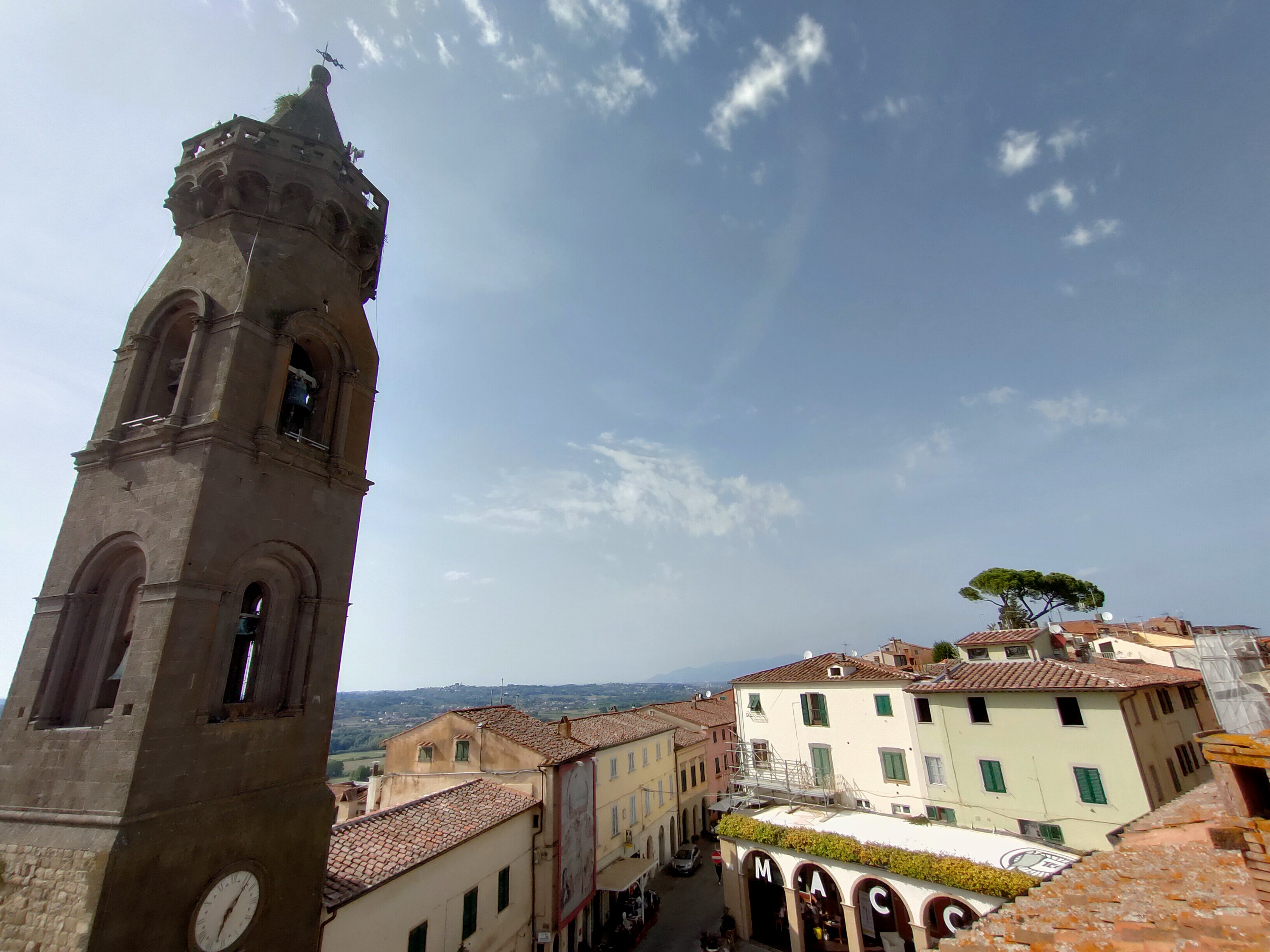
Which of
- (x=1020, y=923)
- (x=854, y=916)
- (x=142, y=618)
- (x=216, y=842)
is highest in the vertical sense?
(x=142, y=618)

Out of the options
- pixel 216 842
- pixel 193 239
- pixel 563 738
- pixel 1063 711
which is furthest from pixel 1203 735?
pixel 563 738

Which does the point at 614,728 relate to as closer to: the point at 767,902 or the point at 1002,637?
the point at 767,902

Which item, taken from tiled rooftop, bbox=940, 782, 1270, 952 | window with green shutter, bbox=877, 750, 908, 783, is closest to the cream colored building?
window with green shutter, bbox=877, 750, 908, 783

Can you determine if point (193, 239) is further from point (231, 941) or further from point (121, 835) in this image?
point (231, 941)

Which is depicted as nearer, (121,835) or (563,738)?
(121,835)

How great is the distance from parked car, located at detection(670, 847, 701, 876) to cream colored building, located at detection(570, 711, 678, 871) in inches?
31.6

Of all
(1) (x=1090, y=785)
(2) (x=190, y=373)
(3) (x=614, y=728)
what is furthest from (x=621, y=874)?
(2) (x=190, y=373)

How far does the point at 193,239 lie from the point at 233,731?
35.3 feet

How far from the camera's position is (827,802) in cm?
2639

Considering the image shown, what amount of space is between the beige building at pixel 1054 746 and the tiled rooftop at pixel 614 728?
50.0 feet

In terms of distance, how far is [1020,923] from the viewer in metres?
6.39

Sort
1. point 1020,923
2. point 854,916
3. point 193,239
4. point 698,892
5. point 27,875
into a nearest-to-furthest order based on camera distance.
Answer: point 1020,923
point 27,875
point 193,239
point 854,916
point 698,892

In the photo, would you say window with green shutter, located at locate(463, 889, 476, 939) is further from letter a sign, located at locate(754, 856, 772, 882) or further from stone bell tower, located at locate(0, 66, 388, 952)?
letter a sign, located at locate(754, 856, 772, 882)

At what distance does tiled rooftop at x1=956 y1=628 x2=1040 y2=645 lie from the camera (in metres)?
30.6
